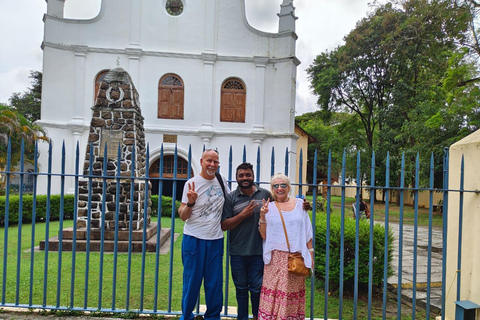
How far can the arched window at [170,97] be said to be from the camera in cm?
1486

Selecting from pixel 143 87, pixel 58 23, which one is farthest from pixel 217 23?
pixel 58 23

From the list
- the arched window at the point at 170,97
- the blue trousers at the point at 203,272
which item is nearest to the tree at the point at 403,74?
the arched window at the point at 170,97

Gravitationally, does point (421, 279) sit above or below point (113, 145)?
below

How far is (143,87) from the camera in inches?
579

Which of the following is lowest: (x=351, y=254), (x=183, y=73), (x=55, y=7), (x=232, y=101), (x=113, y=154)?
(x=351, y=254)

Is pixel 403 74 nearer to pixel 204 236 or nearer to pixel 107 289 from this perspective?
pixel 107 289

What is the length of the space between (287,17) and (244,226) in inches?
554

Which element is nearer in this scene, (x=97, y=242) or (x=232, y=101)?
(x=97, y=242)

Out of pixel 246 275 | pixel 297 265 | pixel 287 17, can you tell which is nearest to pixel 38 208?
pixel 246 275

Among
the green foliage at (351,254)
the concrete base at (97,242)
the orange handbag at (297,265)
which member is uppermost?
Answer: the orange handbag at (297,265)

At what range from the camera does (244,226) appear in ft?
10.0

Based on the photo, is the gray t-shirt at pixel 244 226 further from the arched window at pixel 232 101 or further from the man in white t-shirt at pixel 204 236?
the arched window at pixel 232 101

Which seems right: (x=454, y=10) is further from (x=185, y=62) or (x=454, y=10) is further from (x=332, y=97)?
(x=332, y=97)

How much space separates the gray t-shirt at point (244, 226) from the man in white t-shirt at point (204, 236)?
0.33 ft
